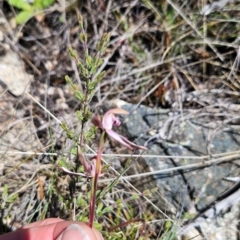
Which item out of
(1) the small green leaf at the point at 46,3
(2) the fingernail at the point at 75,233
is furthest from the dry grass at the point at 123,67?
(2) the fingernail at the point at 75,233

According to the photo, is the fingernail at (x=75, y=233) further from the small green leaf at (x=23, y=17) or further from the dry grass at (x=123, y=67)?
the small green leaf at (x=23, y=17)

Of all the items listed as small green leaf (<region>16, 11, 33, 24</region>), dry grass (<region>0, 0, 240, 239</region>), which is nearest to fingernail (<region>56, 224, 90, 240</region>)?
dry grass (<region>0, 0, 240, 239</region>)

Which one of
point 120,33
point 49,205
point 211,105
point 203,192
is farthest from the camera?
point 120,33

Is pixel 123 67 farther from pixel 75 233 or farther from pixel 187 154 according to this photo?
pixel 75 233

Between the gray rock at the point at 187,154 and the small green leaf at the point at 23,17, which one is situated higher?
the small green leaf at the point at 23,17

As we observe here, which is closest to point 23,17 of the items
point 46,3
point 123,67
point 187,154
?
point 46,3

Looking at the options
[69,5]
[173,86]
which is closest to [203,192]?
[173,86]

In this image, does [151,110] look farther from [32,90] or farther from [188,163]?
[32,90]

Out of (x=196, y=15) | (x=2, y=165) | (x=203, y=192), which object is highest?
(x=196, y=15)
